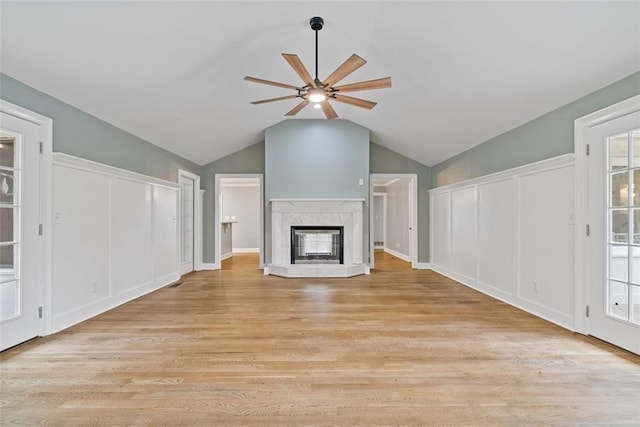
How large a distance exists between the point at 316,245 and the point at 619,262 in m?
4.62

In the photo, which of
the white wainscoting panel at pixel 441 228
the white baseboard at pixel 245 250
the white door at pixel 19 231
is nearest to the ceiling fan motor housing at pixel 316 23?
the white door at pixel 19 231

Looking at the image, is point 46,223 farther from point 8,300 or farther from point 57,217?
point 8,300

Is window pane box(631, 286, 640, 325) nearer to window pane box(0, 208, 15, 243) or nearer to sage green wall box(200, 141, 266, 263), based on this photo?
window pane box(0, 208, 15, 243)

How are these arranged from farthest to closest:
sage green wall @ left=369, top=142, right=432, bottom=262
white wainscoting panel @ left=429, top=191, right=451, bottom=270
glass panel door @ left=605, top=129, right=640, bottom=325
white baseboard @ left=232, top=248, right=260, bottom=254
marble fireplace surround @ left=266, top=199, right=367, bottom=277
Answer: white baseboard @ left=232, top=248, right=260, bottom=254 < sage green wall @ left=369, top=142, right=432, bottom=262 < marble fireplace surround @ left=266, top=199, right=367, bottom=277 < white wainscoting panel @ left=429, top=191, right=451, bottom=270 < glass panel door @ left=605, top=129, right=640, bottom=325

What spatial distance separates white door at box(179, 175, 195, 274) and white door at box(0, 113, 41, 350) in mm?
3373

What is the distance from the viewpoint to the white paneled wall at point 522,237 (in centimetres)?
332

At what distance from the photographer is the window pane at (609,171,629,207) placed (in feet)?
9.07

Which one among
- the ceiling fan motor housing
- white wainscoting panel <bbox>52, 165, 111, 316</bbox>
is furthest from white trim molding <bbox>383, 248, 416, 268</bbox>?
white wainscoting panel <bbox>52, 165, 111, 316</bbox>

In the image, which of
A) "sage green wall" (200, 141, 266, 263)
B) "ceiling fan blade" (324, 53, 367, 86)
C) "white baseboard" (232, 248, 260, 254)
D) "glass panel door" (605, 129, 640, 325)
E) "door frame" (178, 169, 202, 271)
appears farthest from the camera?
"white baseboard" (232, 248, 260, 254)

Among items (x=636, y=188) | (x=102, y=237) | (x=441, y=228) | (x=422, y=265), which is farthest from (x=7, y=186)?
(x=422, y=265)

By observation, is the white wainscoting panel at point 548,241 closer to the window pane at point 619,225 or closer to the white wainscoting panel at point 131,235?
the window pane at point 619,225

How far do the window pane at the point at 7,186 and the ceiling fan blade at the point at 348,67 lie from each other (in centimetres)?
287

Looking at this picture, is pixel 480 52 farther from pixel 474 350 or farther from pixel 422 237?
pixel 422 237

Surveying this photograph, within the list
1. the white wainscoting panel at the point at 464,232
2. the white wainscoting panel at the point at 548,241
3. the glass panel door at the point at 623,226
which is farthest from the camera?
the white wainscoting panel at the point at 464,232
